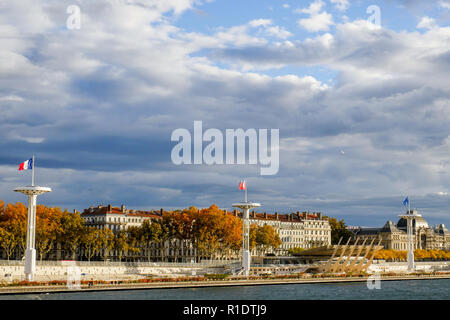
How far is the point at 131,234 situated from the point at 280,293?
53217 mm

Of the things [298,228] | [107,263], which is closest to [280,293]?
[107,263]

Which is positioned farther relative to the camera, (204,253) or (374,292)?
(204,253)

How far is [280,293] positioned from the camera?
77125 millimetres

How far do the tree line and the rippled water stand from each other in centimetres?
2884

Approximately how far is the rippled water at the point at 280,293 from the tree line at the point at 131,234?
94.6 ft

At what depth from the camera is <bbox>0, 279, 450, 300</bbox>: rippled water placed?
68.8 meters

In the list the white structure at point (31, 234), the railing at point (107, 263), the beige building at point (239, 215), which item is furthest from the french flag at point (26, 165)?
the beige building at point (239, 215)

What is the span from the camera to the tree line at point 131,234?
347ft

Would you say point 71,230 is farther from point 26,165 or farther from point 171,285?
point 26,165

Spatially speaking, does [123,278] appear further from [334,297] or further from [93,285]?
[334,297]

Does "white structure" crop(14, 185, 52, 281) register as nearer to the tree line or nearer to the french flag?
the french flag

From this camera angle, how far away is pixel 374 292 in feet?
268
